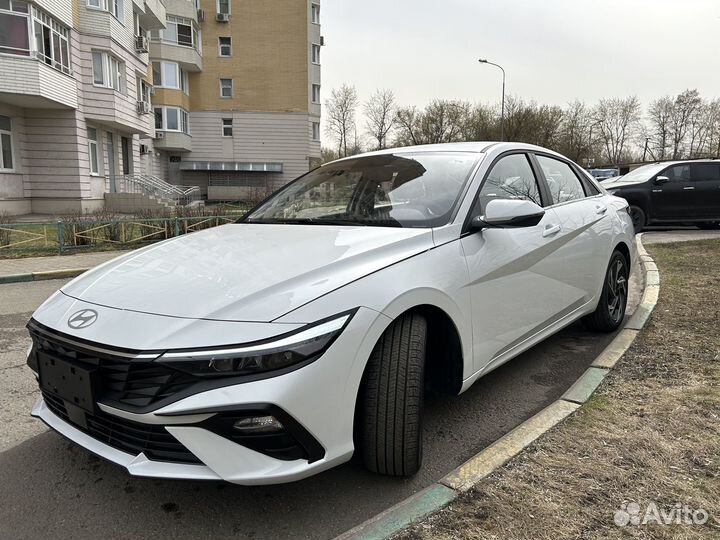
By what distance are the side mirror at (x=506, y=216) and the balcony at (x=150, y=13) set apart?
29.9 meters

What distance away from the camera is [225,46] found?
127 ft

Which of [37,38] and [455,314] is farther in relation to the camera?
[37,38]

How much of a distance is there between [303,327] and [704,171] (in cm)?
1387

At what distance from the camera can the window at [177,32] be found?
35.6 m

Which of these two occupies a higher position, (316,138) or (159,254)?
(316,138)

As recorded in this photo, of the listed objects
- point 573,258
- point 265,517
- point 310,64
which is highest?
point 310,64

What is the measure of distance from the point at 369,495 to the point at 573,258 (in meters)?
2.40

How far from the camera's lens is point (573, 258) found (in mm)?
3977

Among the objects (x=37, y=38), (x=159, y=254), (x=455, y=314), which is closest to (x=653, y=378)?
(x=455, y=314)

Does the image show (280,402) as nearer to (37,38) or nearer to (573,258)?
(573,258)

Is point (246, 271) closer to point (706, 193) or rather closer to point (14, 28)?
point (706, 193)

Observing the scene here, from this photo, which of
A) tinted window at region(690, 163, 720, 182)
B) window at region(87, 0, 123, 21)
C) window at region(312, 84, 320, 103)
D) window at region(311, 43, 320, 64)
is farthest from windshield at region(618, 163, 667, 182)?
window at region(311, 43, 320, 64)

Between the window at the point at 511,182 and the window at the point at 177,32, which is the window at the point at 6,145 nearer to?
the window at the point at 177,32

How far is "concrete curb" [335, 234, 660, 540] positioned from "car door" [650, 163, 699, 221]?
9868 millimetres
